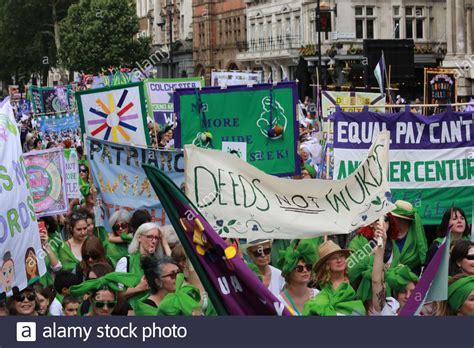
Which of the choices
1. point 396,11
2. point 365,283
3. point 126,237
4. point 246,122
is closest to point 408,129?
point 246,122

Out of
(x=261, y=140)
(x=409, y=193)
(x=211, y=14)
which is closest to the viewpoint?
(x=409, y=193)

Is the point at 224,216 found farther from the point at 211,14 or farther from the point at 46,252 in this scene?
the point at 211,14

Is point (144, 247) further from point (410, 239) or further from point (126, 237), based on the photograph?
point (410, 239)

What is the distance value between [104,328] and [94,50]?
69.4 metres

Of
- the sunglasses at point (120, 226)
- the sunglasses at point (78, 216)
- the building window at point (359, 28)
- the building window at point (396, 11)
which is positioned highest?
the building window at point (396, 11)

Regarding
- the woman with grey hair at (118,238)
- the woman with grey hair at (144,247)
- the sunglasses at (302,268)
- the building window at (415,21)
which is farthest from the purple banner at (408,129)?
the building window at (415,21)

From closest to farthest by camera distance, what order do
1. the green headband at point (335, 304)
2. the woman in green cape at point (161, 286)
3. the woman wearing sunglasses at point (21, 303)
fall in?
the green headband at point (335, 304) → the woman in green cape at point (161, 286) → the woman wearing sunglasses at point (21, 303)

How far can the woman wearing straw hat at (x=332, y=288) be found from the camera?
723 centimetres

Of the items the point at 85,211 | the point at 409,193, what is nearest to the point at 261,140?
the point at 409,193

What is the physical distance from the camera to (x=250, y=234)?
8.06 metres

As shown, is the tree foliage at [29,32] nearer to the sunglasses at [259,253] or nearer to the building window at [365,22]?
the building window at [365,22]

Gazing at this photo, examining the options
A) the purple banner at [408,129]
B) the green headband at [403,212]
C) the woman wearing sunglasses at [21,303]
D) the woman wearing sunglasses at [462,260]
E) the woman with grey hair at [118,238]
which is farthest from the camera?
the purple banner at [408,129]

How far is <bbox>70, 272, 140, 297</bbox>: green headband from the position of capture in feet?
26.7

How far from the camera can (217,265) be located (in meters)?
6.58
